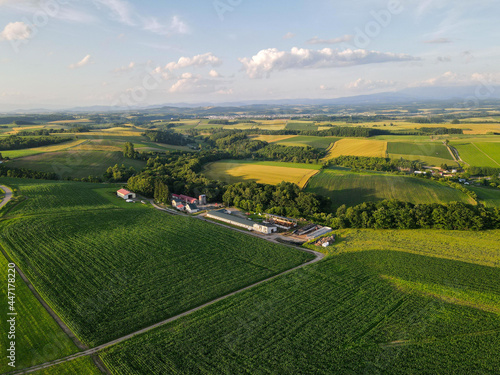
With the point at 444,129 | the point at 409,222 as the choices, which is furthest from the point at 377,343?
the point at 444,129

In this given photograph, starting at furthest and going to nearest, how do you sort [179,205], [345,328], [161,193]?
1. [161,193]
2. [179,205]
3. [345,328]

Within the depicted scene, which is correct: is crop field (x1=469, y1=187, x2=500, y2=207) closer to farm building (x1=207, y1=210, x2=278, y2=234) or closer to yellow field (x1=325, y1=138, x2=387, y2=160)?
yellow field (x1=325, y1=138, x2=387, y2=160)

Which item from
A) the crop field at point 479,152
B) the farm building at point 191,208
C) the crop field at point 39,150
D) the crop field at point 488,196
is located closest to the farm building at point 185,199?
the farm building at point 191,208

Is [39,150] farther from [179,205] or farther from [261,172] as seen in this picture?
[261,172]

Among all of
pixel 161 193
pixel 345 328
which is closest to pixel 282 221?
pixel 161 193

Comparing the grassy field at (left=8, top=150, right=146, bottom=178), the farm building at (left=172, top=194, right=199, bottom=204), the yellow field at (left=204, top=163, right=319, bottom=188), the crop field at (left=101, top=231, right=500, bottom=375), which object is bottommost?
the farm building at (left=172, top=194, right=199, bottom=204)

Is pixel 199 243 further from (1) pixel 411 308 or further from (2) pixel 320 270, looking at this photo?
(1) pixel 411 308

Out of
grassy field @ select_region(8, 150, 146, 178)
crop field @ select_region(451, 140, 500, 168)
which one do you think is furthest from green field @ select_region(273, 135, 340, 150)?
grassy field @ select_region(8, 150, 146, 178)
